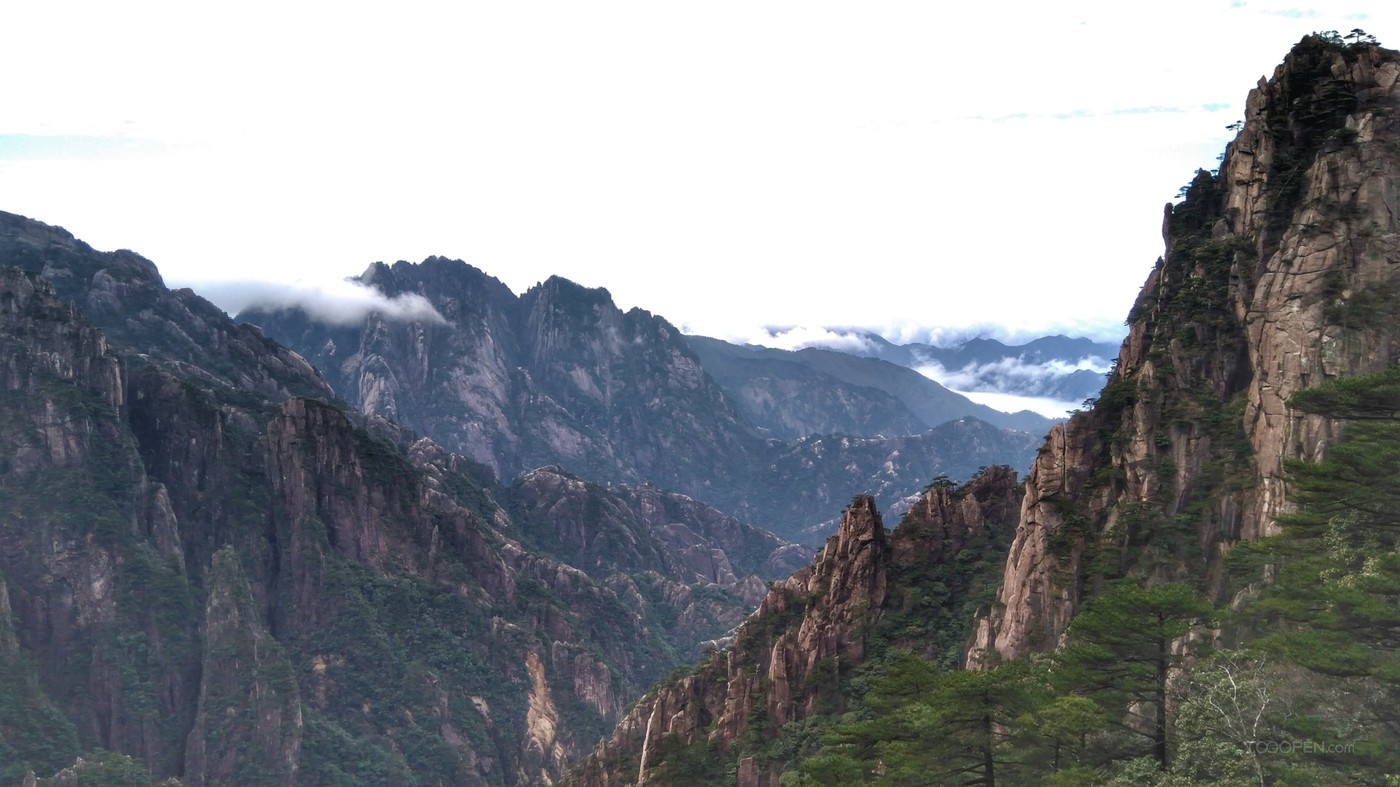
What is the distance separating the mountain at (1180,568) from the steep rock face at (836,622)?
1.00ft

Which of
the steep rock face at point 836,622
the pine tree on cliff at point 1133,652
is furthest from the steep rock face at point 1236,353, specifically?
the pine tree on cliff at point 1133,652

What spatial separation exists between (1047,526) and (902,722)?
33.1 m

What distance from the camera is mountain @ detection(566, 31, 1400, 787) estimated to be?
162 feet

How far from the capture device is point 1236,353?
86.0m

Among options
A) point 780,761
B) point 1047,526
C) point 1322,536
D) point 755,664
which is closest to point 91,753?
point 755,664

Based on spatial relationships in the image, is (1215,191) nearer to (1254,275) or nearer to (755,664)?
(1254,275)

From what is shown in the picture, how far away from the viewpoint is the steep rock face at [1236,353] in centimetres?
7294

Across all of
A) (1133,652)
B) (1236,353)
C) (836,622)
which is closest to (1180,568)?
(1236,353)

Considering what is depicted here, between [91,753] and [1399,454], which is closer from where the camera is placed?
[1399,454]

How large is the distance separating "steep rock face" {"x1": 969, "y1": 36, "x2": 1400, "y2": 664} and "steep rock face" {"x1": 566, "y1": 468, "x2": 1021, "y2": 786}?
18.9 metres

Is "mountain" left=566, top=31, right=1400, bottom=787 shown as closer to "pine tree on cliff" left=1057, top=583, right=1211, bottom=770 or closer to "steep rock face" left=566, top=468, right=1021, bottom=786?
"pine tree on cliff" left=1057, top=583, right=1211, bottom=770

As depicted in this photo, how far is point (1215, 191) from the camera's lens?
10175 centimetres

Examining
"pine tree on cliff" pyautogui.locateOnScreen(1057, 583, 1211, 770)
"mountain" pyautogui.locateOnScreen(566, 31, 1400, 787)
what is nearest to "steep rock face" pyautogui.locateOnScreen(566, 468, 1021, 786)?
"mountain" pyautogui.locateOnScreen(566, 31, 1400, 787)

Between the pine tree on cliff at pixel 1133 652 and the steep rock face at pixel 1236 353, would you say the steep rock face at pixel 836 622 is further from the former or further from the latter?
the pine tree on cliff at pixel 1133 652
